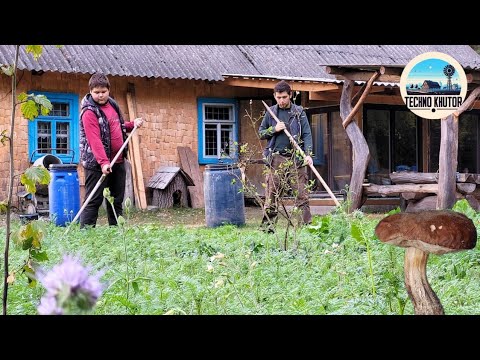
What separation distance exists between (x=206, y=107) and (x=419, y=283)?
14.7 meters

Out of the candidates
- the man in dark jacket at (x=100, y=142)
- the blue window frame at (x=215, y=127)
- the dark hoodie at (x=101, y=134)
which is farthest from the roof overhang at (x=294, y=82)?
the dark hoodie at (x=101, y=134)

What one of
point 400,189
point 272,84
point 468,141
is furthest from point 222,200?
point 468,141

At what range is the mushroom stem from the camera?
334cm

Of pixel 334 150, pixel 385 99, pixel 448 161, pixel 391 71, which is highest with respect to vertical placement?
pixel 385 99

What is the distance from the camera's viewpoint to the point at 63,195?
10.7 meters

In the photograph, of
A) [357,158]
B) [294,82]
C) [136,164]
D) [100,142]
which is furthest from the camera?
[136,164]

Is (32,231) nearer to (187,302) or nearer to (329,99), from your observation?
(187,302)

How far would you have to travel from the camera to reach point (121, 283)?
5.02 m

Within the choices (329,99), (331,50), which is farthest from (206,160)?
(331,50)

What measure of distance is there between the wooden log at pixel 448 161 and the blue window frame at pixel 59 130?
7003 millimetres

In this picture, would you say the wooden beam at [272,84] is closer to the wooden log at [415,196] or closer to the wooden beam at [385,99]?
the wooden beam at [385,99]

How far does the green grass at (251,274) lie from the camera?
4191mm

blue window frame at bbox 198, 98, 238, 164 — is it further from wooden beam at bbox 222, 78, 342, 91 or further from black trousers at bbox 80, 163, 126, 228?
black trousers at bbox 80, 163, 126, 228

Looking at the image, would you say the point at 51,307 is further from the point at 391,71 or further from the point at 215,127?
the point at 215,127
